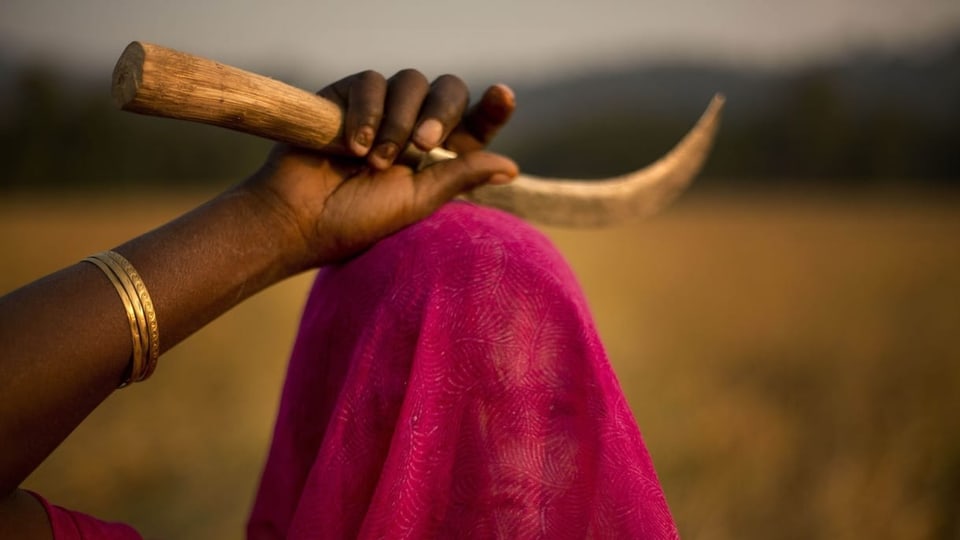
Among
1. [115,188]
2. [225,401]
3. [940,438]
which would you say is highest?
[940,438]

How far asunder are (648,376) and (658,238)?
8625 mm

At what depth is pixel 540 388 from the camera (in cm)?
124

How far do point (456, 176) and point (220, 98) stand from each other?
0.42m

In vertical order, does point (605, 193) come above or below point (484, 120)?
below

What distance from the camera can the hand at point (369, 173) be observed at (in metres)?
1.38

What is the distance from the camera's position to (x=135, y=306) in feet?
3.93

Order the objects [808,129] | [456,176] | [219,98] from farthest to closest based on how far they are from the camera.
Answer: [808,129] → [456,176] → [219,98]

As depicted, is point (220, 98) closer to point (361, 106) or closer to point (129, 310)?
point (361, 106)

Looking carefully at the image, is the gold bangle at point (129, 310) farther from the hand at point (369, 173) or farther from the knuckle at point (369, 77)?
the knuckle at point (369, 77)

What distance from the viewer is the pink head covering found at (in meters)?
1.17

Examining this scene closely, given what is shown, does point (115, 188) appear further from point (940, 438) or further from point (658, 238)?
point (940, 438)

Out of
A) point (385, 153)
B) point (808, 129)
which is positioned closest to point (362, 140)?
point (385, 153)

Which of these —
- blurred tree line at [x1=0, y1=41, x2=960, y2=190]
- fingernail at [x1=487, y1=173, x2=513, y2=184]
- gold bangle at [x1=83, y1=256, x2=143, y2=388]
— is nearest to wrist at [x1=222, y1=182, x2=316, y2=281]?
gold bangle at [x1=83, y1=256, x2=143, y2=388]

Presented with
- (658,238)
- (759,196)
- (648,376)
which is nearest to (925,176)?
(759,196)
